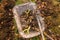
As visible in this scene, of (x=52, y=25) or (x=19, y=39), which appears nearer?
(x=19, y=39)

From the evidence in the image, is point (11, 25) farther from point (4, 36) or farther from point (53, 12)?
point (53, 12)

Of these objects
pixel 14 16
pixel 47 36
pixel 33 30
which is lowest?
pixel 47 36

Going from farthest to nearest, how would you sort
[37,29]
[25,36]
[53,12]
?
1. [53,12]
2. [37,29]
3. [25,36]

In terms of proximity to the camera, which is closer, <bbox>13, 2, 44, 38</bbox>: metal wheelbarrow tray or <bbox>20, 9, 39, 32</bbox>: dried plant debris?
<bbox>13, 2, 44, 38</bbox>: metal wheelbarrow tray

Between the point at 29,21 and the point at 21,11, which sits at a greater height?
the point at 21,11

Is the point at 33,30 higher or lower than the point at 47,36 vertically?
higher

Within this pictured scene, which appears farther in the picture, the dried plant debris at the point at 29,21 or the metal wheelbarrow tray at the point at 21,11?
the dried plant debris at the point at 29,21

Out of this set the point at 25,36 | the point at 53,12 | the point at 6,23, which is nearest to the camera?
the point at 25,36

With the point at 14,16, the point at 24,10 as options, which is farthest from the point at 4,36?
the point at 24,10
